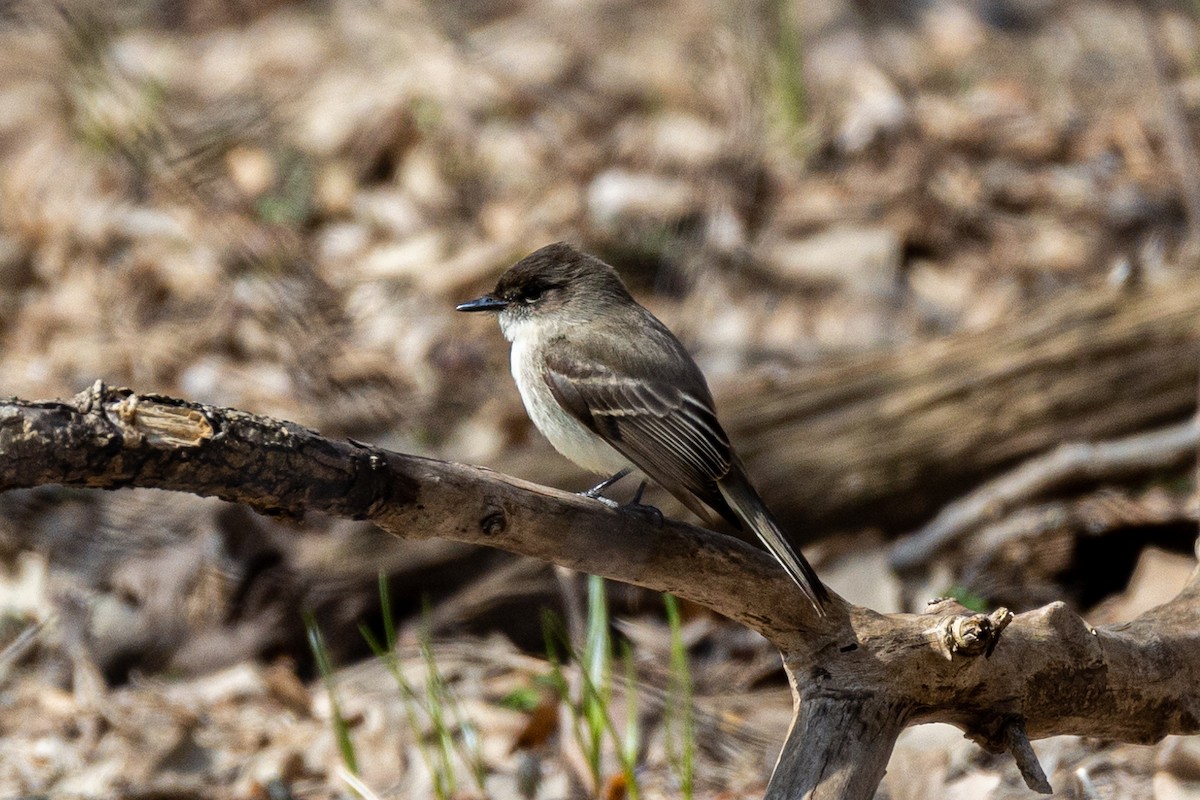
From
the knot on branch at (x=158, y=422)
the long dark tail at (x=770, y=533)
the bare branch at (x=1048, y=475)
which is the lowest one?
the bare branch at (x=1048, y=475)

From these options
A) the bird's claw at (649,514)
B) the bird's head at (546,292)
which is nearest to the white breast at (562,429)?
the bird's head at (546,292)

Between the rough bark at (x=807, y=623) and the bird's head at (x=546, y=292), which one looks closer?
the rough bark at (x=807, y=623)

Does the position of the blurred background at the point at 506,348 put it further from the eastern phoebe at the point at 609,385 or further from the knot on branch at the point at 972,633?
the knot on branch at the point at 972,633

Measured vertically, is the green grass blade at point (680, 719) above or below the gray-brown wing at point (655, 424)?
below

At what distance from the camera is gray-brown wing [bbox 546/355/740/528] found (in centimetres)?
382

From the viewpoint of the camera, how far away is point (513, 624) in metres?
5.29

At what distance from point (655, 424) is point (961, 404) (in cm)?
218

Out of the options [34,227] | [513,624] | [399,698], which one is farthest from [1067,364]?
[34,227]

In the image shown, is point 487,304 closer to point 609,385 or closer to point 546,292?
point 546,292

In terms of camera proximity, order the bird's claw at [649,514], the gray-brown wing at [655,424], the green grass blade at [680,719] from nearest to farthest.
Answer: the bird's claw at [649,514], the green grass blade at [680,719], the gray-brown wing at [655,424]

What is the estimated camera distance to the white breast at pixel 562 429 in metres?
4.04

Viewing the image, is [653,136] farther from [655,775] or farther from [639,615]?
[655,775]

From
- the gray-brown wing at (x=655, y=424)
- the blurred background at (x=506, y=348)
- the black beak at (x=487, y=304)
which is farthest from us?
the blurred background at (x=506, y=348)

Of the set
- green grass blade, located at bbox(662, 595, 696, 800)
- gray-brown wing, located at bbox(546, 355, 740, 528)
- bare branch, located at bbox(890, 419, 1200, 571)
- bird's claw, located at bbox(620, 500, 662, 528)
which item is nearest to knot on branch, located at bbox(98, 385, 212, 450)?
bird's claw, located at bbox(620, 500, 662, 528)
